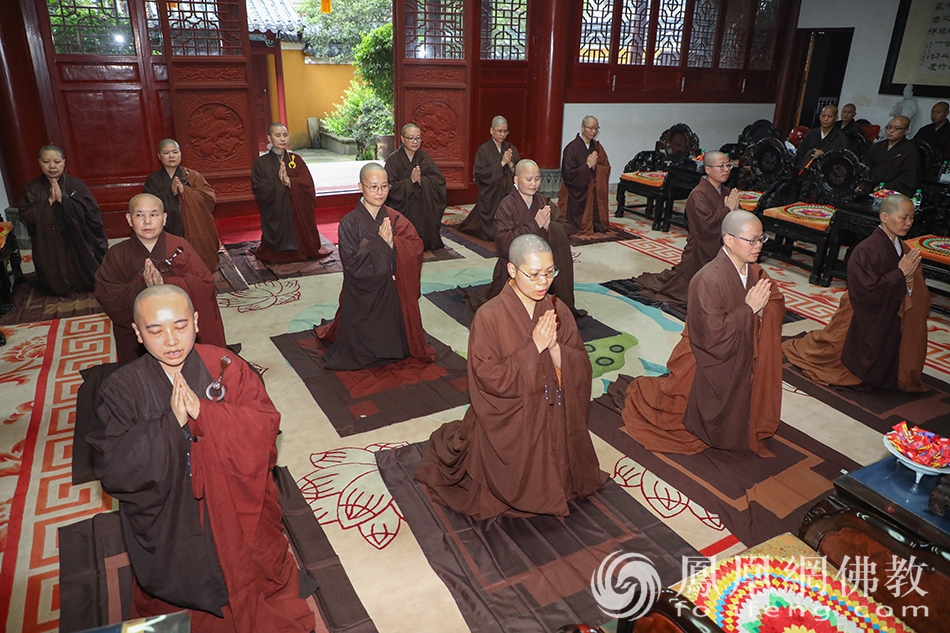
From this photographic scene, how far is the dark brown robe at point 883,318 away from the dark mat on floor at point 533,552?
2751mm

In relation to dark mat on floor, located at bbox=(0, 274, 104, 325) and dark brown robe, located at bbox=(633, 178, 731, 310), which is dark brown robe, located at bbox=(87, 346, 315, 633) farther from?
dark brown robe, located at bbox=(633, 178, 731, 310)

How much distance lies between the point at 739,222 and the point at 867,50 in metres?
11.6

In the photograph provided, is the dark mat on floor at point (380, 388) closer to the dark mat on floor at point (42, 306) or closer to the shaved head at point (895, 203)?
the dark mat on floor at point (42, 306)

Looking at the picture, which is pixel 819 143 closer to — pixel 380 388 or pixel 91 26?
pixel 380 388

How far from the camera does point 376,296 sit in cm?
554

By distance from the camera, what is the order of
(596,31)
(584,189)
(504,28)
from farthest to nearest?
(596,31) → (504,28) → (584,189)

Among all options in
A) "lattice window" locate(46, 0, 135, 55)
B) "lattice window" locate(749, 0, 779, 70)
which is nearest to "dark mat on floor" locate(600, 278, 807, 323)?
"lattice window" locate(46, 0, 135, 55)

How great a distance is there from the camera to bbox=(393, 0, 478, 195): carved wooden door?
10773mm

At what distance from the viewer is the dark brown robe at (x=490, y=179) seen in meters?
9.65

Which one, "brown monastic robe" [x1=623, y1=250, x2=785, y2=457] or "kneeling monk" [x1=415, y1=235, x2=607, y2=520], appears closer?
"kneeling monk" [x1=415, y1=235, x2=607, y2=520]

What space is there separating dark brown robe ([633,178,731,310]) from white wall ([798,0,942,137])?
789 cm

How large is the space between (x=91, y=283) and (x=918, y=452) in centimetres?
820

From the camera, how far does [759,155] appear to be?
9844 mm

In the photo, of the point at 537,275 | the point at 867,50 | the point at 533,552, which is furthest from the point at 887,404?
the point at 867,50
